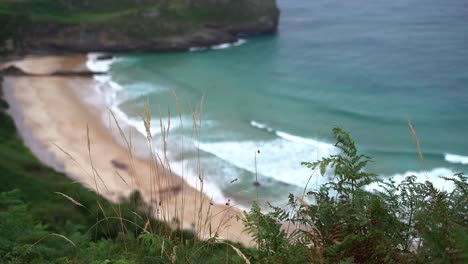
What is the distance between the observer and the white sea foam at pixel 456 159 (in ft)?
88.0

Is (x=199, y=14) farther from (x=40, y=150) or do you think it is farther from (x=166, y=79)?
(x=40, y=150)

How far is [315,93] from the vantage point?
39000 mm

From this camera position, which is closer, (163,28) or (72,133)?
(72,133)

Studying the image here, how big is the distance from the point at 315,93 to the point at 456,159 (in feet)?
46.0

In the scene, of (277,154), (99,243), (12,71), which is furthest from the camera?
(12,71)

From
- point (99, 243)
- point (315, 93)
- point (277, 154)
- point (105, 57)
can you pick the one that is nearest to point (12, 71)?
point (105, 57)

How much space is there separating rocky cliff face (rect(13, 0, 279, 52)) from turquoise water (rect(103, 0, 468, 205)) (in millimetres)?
2301

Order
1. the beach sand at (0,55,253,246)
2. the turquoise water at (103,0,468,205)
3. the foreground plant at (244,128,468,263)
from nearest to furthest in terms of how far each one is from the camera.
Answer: the foreground plant at (244,128,468,263), the beach sand at (0,55,253,246), the turquoise water at (103,0,468,205)

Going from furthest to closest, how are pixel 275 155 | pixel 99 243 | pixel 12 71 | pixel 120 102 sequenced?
pixel 12 71 < pixel 120 102 < pixel 275 155 < pixel 99 243

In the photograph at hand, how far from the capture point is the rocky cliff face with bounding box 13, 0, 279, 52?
52.4m

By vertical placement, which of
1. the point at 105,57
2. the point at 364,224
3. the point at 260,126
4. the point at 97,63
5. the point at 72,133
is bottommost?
the point at 72,133

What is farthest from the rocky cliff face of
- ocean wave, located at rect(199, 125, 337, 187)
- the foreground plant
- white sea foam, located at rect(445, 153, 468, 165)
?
the foreground plant

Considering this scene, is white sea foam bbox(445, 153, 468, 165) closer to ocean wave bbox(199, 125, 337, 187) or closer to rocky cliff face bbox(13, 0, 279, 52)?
ocean wave bbox(199, 125, 337, 187)

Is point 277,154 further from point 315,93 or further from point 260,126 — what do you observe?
point 315,93
